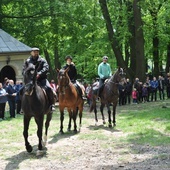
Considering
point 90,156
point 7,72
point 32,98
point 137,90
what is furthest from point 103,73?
point 7,72

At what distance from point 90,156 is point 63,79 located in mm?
3712

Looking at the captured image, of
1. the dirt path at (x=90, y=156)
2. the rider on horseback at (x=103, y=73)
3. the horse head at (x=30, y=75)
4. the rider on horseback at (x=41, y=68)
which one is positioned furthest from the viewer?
the rider on horseback at (x=103, y=73)

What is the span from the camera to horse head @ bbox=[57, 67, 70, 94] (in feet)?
41.7

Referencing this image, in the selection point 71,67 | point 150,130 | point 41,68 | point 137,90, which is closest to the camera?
point 41,68

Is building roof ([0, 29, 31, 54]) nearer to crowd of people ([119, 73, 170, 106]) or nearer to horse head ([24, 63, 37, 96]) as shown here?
crowd of people ([119, 73, 170, 106])

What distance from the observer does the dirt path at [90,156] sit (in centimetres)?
873

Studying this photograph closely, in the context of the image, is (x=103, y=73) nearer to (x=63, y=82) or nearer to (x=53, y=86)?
(x=63, y=82)

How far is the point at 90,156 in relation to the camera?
32.2 ft

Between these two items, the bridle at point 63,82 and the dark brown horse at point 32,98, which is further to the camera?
the bridle at point 63,82

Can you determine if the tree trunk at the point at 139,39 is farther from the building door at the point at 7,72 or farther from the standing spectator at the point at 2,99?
the standing spectator at the point at 2,99

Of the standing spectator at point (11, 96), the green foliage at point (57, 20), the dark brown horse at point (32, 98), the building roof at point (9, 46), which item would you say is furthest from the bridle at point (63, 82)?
the green foliage at point (57, 20)

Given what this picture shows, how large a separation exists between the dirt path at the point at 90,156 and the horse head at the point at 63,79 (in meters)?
1.78

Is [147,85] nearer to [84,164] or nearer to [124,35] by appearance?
[124,35]

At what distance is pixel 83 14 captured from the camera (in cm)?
3203
